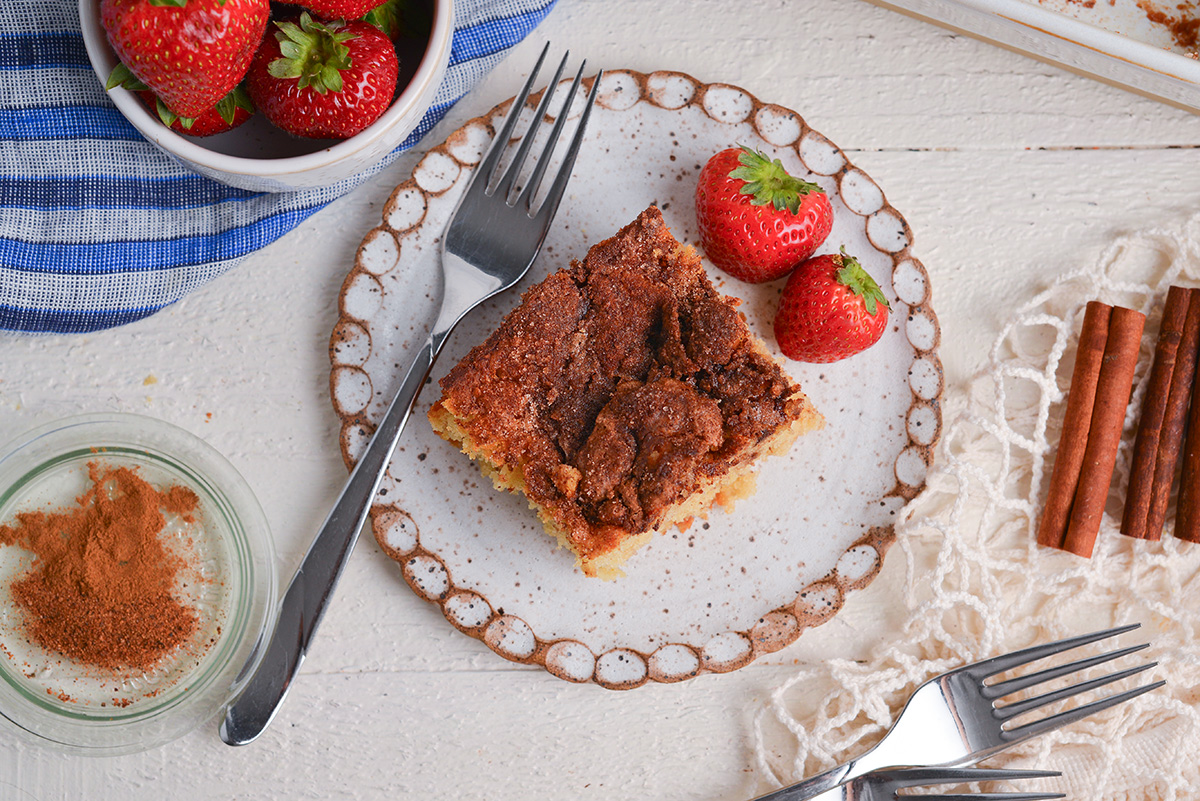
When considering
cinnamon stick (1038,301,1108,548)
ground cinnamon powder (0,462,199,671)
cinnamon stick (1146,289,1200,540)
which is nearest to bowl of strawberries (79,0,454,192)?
ground cinnamon powder (0,462,199,671)

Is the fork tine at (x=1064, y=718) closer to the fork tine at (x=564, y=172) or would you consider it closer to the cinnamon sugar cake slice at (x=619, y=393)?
the cinnamon sugar cake slice at (x=619, y=393)

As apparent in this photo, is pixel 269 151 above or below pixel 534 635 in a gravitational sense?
above

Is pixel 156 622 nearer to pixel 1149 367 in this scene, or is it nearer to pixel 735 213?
pixel 735 213

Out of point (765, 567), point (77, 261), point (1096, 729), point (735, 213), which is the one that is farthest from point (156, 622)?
point (1096, 729)

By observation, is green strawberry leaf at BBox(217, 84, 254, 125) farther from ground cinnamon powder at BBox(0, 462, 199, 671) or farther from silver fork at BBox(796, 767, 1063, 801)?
silver fork at BBox(796, 767, 1063, 801)

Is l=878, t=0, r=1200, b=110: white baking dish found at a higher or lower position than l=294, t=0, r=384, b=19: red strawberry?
higher

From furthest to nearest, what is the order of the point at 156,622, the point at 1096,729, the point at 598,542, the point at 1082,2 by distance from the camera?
1. the point at 1082,2
2. the point at 1096,729
3. the point at 156,622
4. the point at 598,542

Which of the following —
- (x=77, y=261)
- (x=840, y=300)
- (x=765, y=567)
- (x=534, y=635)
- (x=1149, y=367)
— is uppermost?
(x=1149, y=367)
